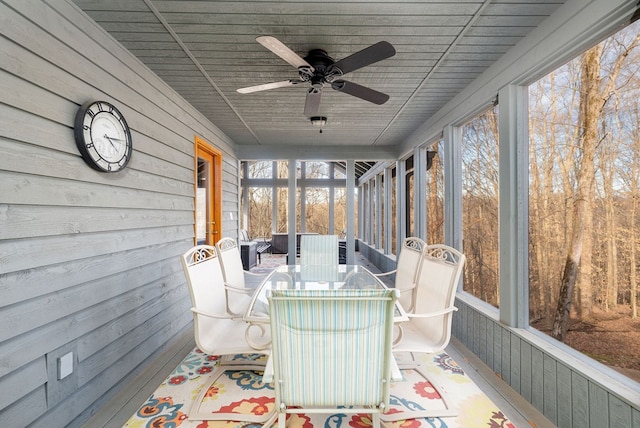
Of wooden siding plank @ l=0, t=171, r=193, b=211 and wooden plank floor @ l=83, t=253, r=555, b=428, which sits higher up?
wooden siding plank @ l=0, t=171, r=193, b=211

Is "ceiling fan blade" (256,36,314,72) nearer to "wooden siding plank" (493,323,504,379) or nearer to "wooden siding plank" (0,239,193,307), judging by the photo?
"wooden siding plank" (0,239,193,307)

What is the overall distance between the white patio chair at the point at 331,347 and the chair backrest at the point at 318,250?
239cm

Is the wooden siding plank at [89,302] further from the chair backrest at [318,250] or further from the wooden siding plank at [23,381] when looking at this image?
the chair backrest at [318,250]

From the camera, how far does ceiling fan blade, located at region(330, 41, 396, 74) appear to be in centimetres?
180

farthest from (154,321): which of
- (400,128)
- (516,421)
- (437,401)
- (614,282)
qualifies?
(400,128)

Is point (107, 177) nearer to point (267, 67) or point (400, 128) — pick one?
point (267, 67)

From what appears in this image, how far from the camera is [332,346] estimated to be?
119cm

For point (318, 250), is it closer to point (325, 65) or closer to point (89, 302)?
point (325, 65)

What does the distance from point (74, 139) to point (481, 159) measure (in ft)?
10.6

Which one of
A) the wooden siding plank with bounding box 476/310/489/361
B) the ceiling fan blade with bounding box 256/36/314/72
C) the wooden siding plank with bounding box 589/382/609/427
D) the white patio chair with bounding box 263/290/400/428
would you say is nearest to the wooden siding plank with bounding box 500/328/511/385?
the wooden siding plank with bounding box 476/310/489/361

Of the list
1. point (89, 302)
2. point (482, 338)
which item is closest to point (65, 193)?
point (89, 302)

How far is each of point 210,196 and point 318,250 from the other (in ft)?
6.70

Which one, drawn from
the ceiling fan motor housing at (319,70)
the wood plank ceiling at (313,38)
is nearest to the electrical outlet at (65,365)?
the wood plank ceiling at (313,38)

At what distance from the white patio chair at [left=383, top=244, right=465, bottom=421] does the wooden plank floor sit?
37 cm
